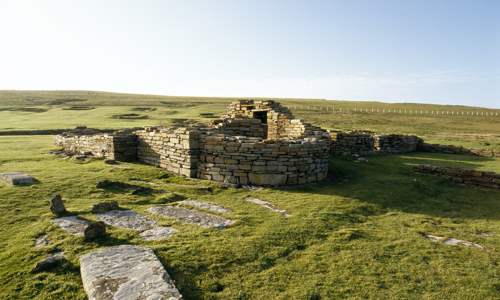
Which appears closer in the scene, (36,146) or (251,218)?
(251,218)

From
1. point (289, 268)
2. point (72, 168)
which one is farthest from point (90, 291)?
point (72, 168)

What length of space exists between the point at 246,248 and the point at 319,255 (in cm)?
128

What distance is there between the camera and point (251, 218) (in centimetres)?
653

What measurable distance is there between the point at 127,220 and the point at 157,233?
0.95 metres

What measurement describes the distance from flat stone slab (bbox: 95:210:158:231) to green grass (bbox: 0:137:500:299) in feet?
0.87

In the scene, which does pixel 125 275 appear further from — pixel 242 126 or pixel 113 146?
pixel 242 126

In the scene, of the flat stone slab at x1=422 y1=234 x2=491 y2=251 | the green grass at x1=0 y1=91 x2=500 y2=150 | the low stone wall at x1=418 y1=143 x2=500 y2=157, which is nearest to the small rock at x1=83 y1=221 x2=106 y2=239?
the flat stone slab at x1=422 y1=234 x2=491 y2=251

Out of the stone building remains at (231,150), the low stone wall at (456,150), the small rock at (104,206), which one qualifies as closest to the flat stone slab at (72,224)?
the small rock at (104,206)

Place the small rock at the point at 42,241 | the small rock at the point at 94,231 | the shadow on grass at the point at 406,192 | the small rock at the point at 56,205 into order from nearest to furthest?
the small rock at the point at 42,241, the small rock at the point at 94,231, the small rock at the point at 56,205, the shadow on grass at the point at 406,192

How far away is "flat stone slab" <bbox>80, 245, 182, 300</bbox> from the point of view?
3.51 meters

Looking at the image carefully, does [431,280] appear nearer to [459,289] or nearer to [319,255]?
[459,289]

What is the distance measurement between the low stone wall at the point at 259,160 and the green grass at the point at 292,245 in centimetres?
66

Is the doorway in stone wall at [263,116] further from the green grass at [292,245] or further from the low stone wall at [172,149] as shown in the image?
the green grass at [292,245]

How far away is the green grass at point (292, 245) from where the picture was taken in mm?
3988
